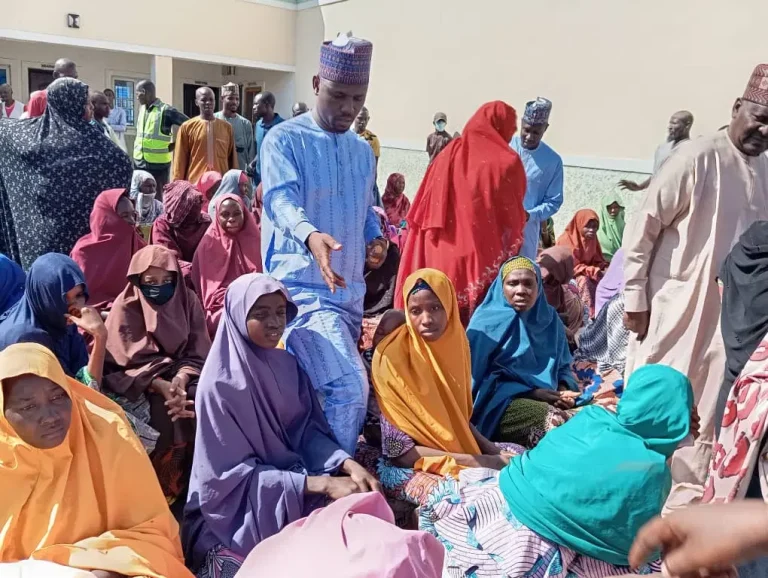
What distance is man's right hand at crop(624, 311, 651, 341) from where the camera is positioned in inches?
123

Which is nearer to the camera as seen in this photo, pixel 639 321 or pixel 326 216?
pixel 326 216

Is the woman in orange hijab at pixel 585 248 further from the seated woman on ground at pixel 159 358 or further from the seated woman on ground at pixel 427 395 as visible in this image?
the seated woman on ground at pixel 159 358

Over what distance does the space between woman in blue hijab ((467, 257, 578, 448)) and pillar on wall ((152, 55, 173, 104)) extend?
1294 centimetres

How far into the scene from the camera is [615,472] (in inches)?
84.9

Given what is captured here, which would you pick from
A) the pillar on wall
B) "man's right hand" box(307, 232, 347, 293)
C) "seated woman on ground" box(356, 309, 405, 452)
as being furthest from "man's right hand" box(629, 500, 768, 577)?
the pillar on wall

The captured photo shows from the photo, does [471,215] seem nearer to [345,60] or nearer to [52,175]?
[345,60]

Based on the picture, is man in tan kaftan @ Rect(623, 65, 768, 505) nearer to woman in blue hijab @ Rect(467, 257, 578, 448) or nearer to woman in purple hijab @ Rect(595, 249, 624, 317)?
woman in blue hijab @ Rect(467, 257, 578, 448)

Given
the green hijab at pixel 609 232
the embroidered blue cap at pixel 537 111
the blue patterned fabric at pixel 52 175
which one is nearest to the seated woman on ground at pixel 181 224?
the blue patterned fabric at pixel 52 175

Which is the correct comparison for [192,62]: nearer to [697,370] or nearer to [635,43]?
[635,43]

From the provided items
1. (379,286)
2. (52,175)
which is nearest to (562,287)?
(379,286)

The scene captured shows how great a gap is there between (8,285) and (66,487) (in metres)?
1.53

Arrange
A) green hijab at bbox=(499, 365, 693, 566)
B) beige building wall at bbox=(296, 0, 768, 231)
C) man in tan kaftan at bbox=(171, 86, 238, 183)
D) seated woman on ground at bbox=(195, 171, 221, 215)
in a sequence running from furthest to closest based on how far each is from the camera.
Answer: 1. beige building wall at bbox=(296, 0, 768, 231)
2. man in tan kaftan at bbox=(171, 86, 238, 183)
3. seated woman on ground at bbox=(195, 171, 221, 215)
4. green hijab at bbox=(499, 365, 693, 566)

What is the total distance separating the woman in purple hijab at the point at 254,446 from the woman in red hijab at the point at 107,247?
167 cm

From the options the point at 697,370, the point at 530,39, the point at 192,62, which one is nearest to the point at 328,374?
the point at 697,370
